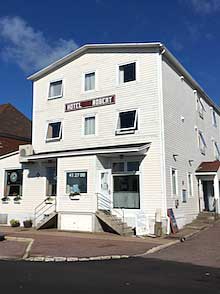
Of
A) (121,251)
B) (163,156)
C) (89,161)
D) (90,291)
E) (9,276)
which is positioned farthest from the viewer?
(89,161)

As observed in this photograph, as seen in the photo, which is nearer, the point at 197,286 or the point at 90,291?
the point at 90,291

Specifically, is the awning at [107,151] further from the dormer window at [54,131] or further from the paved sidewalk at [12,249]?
the paved sidewalk at [12,249]

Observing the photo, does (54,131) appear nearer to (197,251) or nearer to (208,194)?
(208,194)

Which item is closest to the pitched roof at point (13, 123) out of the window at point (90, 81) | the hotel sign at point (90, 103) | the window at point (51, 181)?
the window at point (51, 181)

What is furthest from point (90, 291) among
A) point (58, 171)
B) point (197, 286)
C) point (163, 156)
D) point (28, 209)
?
point (28, 209)

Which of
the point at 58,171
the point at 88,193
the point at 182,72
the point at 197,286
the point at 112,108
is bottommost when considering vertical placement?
the point at 197,286

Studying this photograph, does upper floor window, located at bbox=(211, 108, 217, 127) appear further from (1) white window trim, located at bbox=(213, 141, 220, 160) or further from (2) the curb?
(2) the curb

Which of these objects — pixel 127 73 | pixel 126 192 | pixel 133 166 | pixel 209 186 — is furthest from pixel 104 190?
pixel 209 186

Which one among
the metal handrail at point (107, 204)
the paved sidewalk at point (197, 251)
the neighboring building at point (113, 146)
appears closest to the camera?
the paved sidewalk at point (197, 251)

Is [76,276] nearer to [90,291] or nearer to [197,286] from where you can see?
[90,291]

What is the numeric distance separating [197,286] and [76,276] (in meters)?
2.82

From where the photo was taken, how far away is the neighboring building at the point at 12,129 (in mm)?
29469

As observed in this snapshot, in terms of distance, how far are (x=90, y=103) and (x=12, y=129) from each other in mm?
12188

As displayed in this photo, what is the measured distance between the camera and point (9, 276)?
830cm
